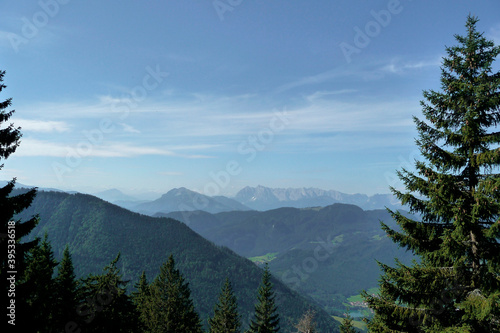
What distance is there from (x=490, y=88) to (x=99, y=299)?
27866 mm

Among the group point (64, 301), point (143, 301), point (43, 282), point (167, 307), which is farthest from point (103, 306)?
point (143, 301)

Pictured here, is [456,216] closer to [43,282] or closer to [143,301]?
[43,282]

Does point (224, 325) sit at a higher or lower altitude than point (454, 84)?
lower

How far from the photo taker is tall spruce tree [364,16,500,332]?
1045 cm

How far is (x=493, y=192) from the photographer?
1041cm

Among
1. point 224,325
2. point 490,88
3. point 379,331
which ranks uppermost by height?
point 490,88

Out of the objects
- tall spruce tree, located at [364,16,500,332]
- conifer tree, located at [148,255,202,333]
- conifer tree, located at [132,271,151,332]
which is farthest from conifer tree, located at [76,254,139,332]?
tall spruce tree, located at [364,16,500,332]

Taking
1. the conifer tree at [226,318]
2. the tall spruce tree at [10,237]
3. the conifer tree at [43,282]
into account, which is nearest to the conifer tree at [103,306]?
the conifer tree at [43,282]

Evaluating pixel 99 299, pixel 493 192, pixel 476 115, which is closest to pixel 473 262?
pixel 493 192

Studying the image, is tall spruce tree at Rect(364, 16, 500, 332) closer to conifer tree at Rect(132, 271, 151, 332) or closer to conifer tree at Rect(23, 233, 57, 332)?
conifer tree at Rect(23, 233, 57, 332)

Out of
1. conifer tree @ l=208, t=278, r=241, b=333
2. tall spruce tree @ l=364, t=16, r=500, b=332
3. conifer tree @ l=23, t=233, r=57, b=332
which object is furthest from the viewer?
conifer tree @ l=208, t=278, r=241, b=333

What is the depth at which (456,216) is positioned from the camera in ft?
34.4

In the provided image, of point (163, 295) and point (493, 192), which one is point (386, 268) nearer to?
point (493, 192)

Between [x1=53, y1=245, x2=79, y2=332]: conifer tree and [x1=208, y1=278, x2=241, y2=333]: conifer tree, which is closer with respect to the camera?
[x1=53, y1=245, x2=79, y2=332]: conifer tree
